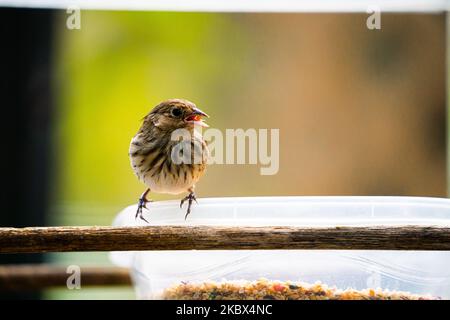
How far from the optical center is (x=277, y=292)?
1.58 metres

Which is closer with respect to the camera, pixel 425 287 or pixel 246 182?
pixel 425 287

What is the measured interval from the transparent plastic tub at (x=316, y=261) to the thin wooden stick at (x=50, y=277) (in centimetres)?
103

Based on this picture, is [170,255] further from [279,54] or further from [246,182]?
[279,54]

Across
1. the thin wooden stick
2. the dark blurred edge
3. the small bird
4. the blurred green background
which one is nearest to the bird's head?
the small bird

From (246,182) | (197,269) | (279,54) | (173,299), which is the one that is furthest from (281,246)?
(279,54)

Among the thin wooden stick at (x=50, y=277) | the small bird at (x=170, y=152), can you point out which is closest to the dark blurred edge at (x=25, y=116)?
the thin wooden stick at (x=50, y=277)

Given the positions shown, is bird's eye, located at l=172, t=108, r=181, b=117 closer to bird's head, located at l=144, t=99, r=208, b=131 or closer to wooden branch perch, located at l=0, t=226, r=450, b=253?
bird's head, located at l=144, t=99, r=208, b=131

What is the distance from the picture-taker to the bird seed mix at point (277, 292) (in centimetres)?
157

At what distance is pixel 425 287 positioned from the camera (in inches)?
61.3

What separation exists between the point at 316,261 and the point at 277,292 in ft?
0.39

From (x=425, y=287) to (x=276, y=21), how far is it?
60.6 inches

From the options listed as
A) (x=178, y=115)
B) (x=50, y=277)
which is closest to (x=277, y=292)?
(x=178, y=115)

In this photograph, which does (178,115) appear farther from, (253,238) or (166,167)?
(253,238)

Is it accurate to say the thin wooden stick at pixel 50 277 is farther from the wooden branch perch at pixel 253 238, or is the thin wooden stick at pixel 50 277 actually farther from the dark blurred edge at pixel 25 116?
the wooden branch perch at pixel 253 238
